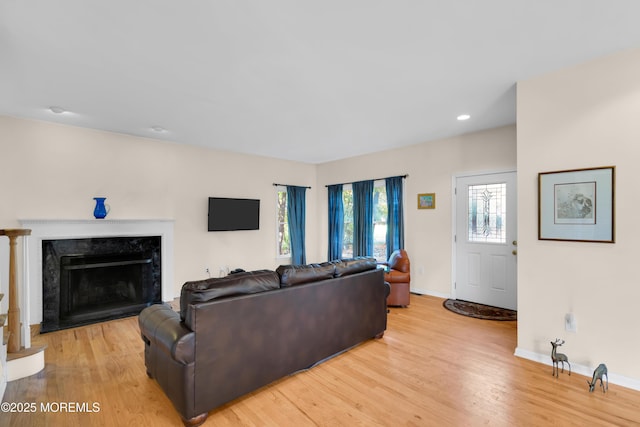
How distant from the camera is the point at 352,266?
119 inches

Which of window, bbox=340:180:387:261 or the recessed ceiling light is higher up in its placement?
the recessed ceiling light

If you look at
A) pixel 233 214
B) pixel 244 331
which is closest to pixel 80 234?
pixel 233 214

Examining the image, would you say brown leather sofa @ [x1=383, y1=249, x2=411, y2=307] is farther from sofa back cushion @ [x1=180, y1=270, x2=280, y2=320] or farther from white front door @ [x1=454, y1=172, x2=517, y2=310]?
sofa back cushion @ [x1=180, y1=270, x2=280, y2=320]

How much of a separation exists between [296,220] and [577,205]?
478 cm

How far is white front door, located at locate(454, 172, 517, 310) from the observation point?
4.16 meters

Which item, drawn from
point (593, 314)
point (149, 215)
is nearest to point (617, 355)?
point (593, 314)

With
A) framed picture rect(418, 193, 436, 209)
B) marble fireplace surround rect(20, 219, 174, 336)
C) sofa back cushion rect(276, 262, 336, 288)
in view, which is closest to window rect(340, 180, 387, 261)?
framed picture rect(418, 193, 436, 209)

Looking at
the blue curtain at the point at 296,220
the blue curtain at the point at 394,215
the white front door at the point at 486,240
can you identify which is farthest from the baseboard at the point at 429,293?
the blue curtain at the point at 296,220

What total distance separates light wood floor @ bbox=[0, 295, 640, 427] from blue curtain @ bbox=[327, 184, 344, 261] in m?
3.28

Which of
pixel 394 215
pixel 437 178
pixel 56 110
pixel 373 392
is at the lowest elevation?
pixel 373 392

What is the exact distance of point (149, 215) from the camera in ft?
15.1

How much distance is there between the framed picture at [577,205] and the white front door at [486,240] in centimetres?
163

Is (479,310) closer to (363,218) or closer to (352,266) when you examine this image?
(352,266)

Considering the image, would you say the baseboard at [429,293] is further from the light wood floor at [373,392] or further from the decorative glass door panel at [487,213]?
the light wood floor at [373,392]
